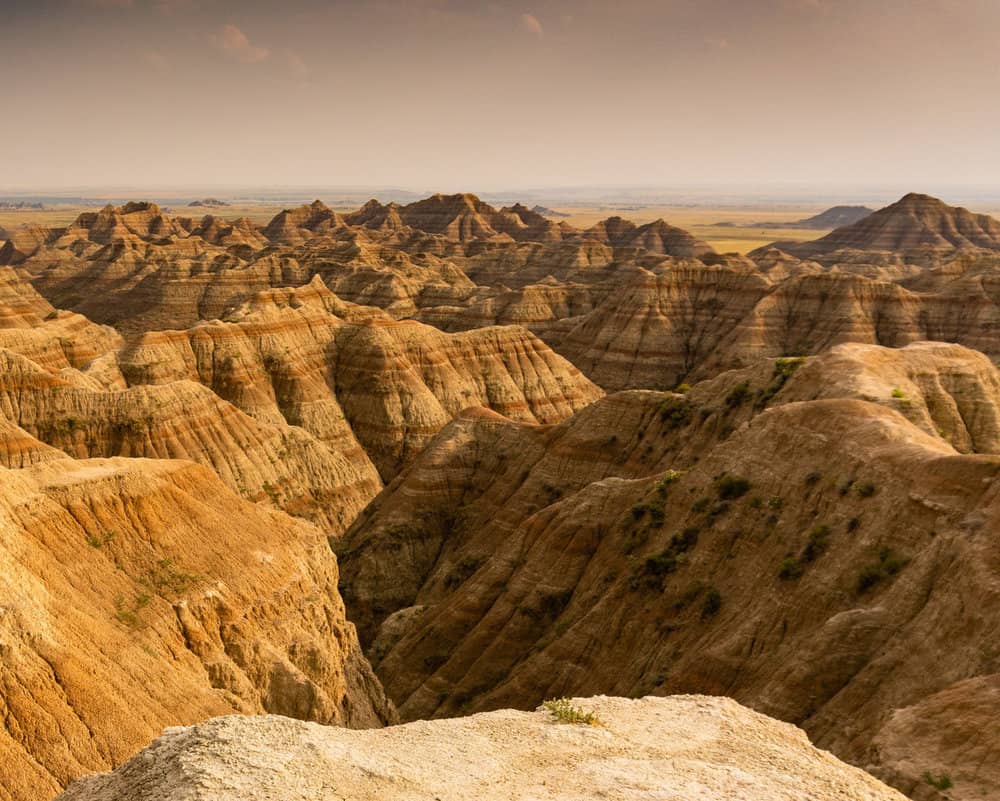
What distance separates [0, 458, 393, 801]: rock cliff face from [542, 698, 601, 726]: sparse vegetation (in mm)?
12348

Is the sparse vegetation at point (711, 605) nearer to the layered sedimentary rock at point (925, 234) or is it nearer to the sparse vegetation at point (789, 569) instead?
the sparse vegetation at point (789, 569)

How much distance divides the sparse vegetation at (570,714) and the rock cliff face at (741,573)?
6026 millimetres

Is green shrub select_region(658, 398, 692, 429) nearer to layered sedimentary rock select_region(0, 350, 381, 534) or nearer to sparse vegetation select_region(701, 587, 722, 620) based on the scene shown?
sparse vegetation select_region(701, 587, 722, 620)

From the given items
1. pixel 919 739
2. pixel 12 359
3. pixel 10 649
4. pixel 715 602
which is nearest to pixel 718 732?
pixel 919 739

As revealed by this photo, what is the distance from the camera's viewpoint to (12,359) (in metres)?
58.1

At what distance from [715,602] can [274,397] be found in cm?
5438

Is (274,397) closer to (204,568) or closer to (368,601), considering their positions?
(368,601)

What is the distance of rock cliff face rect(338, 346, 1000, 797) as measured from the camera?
71.1 feet

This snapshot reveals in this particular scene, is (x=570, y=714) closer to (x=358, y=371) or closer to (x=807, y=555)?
(x=807, y=555)

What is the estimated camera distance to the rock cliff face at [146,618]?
2214 centimetres

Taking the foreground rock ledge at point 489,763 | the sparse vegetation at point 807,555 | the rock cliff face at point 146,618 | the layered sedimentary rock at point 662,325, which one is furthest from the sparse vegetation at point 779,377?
the layered sedimentary rock at point 662,325

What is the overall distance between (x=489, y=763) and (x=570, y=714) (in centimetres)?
255

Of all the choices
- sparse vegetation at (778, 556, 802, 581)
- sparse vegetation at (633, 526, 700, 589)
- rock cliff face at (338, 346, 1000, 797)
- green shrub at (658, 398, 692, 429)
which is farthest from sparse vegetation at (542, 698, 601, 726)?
green shrub at (658, 398, 692, 429)

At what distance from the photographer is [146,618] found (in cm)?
2761
